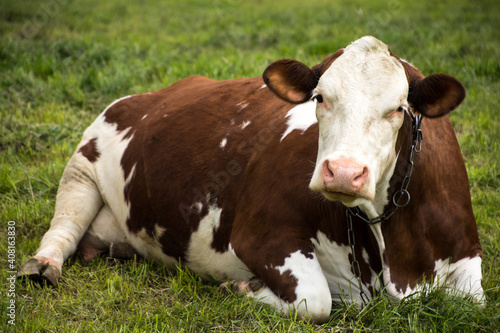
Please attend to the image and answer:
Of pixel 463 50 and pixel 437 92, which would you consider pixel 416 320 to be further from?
pixel 463 50

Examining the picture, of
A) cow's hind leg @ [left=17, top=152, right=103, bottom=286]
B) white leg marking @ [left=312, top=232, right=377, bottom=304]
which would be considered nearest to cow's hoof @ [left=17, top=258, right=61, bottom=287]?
cow's hind leg @ [left=17, top=152, right=103, bottom=286]

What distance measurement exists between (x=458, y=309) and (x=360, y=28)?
8025 mm

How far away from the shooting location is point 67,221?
15.0ft

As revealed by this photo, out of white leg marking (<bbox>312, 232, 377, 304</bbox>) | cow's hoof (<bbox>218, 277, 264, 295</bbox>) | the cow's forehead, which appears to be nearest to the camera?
the cow's forehead

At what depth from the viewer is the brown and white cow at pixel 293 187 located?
2998 millimetres

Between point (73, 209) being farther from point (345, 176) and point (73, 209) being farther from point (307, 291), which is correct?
point (345, 176)

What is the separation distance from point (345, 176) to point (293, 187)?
2.94 ft

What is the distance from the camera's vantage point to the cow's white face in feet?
9.08

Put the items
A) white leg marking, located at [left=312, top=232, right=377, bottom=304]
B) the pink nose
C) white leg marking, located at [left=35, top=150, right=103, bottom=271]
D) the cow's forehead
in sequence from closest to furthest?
1. the pink nose
2. the cow's forehead
3. white leg marking, located at [left=312, top=232, right=377, bottom=304]
4. white leg marking, located at [left=35, top=150, right=103, bottom=271]

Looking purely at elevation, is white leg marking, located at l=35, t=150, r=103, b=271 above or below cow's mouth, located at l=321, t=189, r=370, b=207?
below

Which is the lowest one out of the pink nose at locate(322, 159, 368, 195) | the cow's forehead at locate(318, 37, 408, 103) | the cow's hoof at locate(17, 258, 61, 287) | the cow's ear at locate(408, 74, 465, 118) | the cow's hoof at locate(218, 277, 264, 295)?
the cow's hoof at locate(218, 277, 264, 295)

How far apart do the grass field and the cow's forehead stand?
119cm

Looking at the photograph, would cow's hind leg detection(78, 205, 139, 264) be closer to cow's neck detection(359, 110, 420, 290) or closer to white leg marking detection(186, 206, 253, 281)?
white leg marking detection(186, 206, 253, 281)

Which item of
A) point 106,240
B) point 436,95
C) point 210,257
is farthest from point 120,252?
point 436,95
